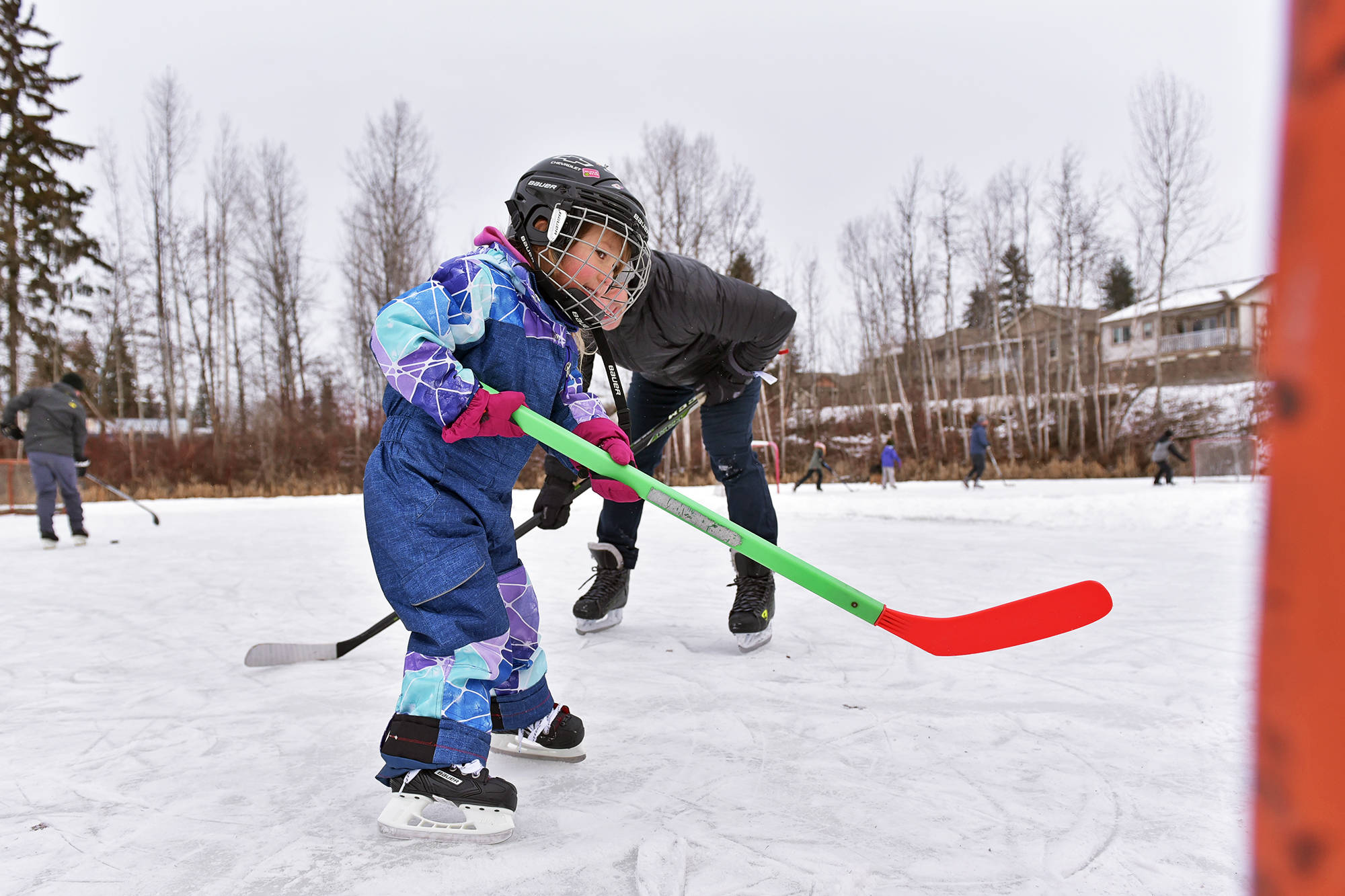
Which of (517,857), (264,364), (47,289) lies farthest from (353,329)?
(517,857)

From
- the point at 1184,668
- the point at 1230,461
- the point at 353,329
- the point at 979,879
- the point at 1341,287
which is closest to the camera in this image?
the point at 1341,287

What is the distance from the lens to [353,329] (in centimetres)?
2106

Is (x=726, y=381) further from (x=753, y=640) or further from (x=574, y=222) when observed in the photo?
(x=574, y=222)

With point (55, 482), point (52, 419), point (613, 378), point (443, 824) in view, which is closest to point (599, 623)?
point (613, 378)

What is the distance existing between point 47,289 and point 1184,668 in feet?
75.2

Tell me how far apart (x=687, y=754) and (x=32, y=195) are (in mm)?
23249

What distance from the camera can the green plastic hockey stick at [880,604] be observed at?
130 cm

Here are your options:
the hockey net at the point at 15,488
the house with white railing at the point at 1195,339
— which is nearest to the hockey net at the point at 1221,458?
the house with white railing at the point at 1195,339

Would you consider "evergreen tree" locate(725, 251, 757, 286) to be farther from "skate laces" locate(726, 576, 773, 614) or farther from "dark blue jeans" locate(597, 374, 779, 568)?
"skate laces" locate(726, 576, 773, 614)

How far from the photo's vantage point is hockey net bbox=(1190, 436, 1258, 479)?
43.1 ft

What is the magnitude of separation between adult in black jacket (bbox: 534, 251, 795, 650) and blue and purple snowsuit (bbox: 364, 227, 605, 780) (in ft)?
2.51

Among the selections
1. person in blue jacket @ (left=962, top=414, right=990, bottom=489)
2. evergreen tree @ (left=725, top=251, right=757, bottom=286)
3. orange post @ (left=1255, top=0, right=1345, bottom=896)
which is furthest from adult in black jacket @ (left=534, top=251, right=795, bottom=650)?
evergreen tree @ (left=725, top=251, right=757, bottom=286)

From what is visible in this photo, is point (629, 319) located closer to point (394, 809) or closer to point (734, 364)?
point (734, 364)

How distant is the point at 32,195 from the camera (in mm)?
17812
